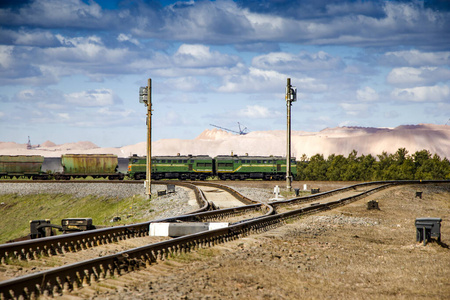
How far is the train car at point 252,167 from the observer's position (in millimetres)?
65250

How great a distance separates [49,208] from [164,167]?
17969 millimetres

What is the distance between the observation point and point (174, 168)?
213ft

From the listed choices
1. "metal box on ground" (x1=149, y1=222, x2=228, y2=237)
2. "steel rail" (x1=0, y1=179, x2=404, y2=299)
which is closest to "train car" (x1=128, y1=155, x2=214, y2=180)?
"metal box on ground" (x1=149, y1=222, x2=228, y2=237)

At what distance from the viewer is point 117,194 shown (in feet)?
163

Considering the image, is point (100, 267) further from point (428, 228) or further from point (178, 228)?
point (428, 228)

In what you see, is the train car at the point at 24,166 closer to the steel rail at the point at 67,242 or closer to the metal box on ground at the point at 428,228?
the steel rail at the point at 67,242

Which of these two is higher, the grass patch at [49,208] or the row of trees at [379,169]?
the row of trees at [379,169]

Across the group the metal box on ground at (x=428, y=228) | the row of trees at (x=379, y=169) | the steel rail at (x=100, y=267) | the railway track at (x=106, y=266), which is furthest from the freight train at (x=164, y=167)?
the row of trees at (x=379, y=169)

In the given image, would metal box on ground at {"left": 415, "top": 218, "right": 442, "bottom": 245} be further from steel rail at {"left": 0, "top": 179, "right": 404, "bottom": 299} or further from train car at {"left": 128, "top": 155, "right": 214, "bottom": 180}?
train car at {"left": 128, "top": 155, "right": 214, "bottom": 180}

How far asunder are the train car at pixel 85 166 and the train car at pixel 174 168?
283cm

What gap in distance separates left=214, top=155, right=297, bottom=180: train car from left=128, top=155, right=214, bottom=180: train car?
5.12ft

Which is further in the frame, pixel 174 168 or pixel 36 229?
pixel 174 168

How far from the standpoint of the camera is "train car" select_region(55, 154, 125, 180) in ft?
211

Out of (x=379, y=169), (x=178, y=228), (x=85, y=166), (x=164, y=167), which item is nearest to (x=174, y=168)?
(x=164, y=167)
